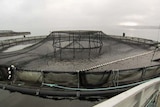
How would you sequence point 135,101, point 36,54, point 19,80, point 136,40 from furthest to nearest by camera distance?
1. point 136,40
2. point 36,54
3. point 19,80
4. point 135,101

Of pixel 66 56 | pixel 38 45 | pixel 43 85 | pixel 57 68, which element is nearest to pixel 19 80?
pixel 43 85

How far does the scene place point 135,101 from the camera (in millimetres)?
3555

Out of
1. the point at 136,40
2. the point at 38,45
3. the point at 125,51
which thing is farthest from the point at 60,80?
the point at 136,40

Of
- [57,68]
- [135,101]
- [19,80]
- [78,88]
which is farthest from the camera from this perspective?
[57,68]

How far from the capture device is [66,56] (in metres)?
13.1

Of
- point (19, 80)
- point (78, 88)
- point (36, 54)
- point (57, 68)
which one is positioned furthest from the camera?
point (36, 54)

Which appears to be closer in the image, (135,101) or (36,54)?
(135,101)

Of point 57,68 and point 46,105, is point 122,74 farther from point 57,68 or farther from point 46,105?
point 57,68

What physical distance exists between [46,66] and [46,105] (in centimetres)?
336

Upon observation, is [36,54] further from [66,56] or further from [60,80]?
[60,80]

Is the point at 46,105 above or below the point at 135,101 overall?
below

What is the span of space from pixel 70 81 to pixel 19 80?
256 cm

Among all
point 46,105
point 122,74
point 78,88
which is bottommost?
point 46,105

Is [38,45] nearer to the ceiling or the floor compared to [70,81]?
nearer to the ceiling
